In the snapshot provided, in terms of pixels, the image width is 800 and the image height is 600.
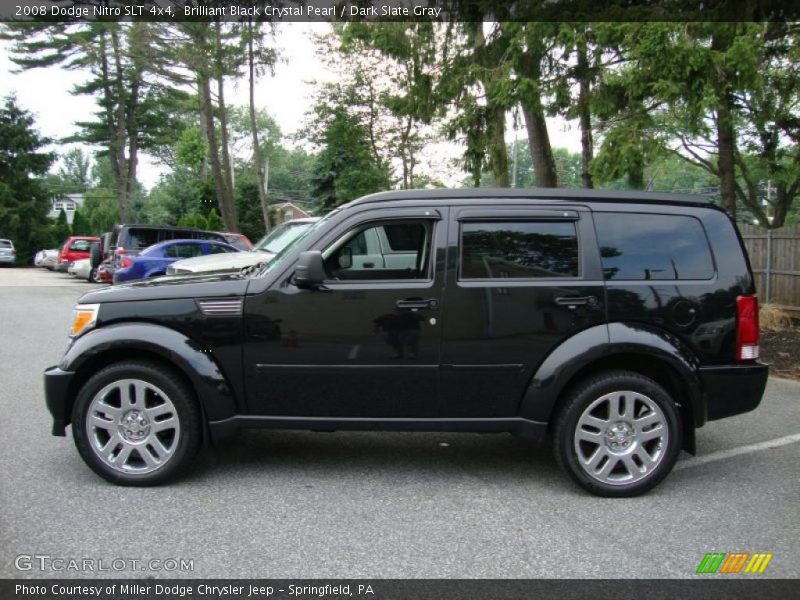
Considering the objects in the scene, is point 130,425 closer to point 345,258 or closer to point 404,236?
point 345,258

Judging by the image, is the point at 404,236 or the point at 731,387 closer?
the point at 731,387

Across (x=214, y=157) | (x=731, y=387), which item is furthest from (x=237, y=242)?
(x=731, y=387)

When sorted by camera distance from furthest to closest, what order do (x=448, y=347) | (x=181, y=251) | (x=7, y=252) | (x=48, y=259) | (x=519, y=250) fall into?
1. (x=7, y=252)
2. (x=48, y=259)
3. (x=181, y=251)
4. (x=519, y=250)
5. (x=448, y=347)

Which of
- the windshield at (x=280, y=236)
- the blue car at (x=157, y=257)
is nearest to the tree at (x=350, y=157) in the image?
the blue car at (x=157, y=257)

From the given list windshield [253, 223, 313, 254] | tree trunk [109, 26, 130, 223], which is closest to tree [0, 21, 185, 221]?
tree trunk [109, 26, 130, 223]

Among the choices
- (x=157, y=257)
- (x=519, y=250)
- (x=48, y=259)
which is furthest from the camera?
(x=48, y=259)

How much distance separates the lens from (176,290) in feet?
14.4

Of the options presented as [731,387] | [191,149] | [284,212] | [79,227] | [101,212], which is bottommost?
[731,387]

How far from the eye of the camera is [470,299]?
4270mm

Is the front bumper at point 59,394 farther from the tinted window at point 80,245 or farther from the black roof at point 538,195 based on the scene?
the tinted window at point 80,245

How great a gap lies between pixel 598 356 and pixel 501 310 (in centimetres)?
67

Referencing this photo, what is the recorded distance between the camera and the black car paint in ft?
14.0

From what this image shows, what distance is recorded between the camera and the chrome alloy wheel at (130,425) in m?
4.27
